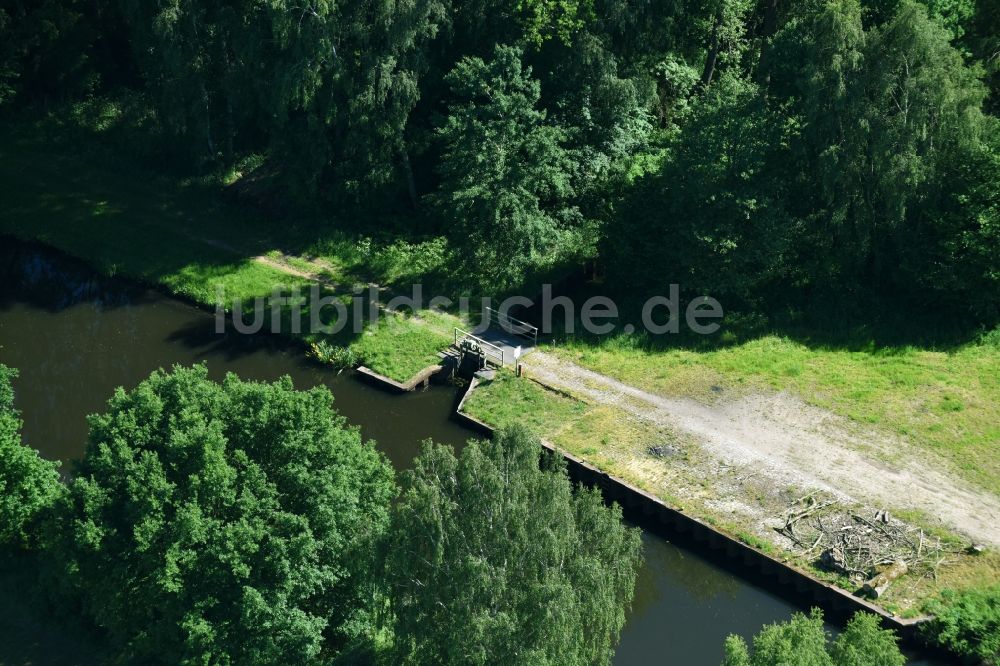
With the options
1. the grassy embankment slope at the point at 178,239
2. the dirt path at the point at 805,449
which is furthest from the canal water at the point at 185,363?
the dirt path at the point at 805,449

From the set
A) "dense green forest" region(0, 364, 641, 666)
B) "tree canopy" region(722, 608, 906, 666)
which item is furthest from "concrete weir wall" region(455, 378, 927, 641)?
"tree canopy" region(722, 608, 906, 666)

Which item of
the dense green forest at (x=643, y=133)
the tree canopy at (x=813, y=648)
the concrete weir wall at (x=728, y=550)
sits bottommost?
the concrete weir wall at (x=728, y=550)

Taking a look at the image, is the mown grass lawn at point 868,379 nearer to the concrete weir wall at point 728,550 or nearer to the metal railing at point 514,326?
the metal railing at point 514,326

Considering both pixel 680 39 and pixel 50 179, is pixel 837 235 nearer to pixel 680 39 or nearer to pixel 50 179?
pixel 680 39

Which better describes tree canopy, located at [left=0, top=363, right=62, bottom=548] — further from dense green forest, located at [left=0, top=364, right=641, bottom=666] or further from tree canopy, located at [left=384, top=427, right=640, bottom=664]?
tree canopy, located at [left=384, top=427, right=640, bottom=664]

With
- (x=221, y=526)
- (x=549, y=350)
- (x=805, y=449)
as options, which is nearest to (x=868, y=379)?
(x=805, y=449)

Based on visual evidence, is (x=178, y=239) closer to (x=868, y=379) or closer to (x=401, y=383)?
(x=401, y=383)

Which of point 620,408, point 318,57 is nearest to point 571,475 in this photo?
point 620,408
